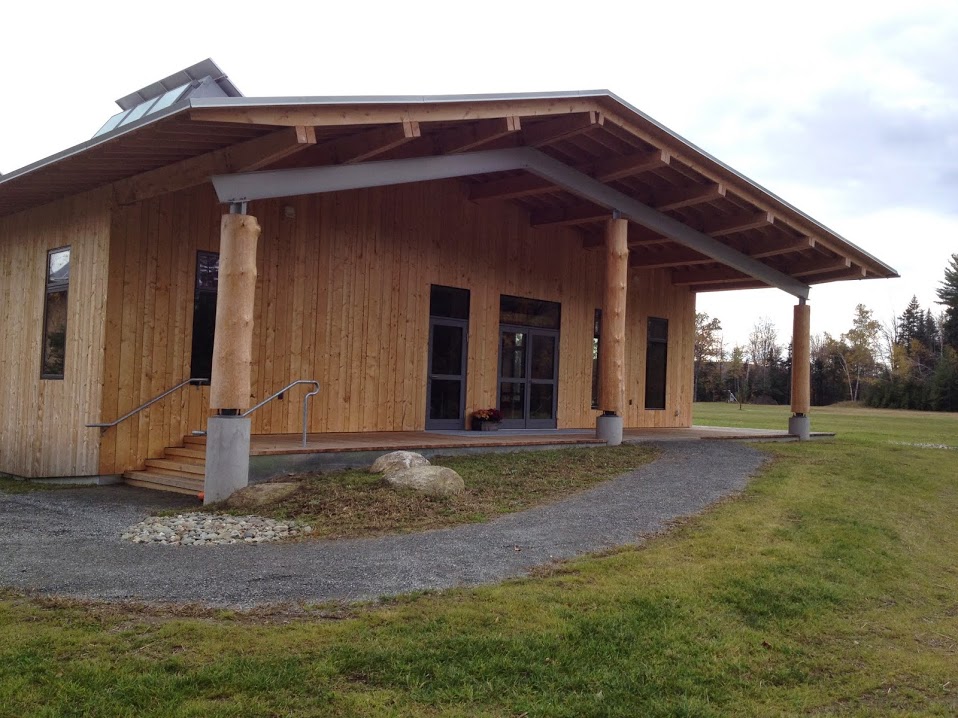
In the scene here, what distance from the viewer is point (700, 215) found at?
46.9ft

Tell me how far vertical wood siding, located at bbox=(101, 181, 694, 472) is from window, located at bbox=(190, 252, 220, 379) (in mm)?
101

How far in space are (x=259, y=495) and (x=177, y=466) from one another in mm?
2072

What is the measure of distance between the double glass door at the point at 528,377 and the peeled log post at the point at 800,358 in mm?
5347

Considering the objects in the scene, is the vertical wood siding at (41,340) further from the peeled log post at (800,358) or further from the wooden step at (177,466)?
the peeled log post at (800,358)

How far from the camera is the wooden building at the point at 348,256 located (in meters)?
8.57

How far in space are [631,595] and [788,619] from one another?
3.26 feet

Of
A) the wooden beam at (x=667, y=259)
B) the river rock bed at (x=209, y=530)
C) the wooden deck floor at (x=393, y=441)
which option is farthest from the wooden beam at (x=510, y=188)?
the river rock bed at (x=209, y=530)

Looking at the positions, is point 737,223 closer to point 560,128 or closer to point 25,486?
point 560,128

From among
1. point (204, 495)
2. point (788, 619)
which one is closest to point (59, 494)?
point (204, 495)

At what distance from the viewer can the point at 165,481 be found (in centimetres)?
908

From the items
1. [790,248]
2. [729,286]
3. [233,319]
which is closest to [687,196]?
[790,248]

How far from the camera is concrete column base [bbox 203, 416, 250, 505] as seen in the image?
7957 millimetres

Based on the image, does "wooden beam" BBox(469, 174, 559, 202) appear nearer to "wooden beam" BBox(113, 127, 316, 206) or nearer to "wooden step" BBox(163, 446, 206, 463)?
"wooden beam" BBox(113, 127, 316, 206)

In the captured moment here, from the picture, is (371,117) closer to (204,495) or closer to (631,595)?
(204,495)
